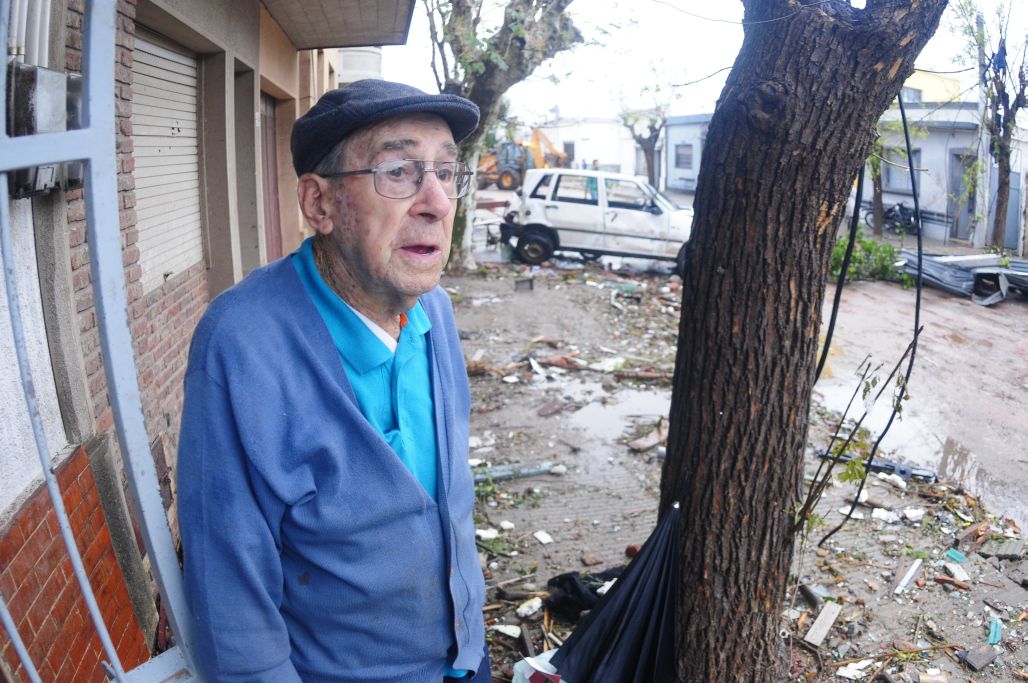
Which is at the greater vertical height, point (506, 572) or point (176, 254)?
point (176, 254)

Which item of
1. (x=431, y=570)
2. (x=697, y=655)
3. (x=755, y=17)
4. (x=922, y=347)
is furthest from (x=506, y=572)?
(x=922, y=347)

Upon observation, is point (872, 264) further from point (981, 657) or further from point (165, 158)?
point (165, 158)

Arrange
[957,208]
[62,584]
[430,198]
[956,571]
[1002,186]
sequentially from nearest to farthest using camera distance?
[430,198]
[62,584]
[956,571]
[1002,186]
[957,208]

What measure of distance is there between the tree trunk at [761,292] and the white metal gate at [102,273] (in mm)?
1977

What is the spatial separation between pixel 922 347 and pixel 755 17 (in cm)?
915

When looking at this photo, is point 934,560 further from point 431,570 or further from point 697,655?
point 431,570

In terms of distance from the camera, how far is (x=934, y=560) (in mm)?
4715

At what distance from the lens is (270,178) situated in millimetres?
9375

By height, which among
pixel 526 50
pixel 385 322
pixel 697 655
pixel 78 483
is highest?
pixel 526 50

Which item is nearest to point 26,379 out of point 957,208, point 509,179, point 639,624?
point 639,624

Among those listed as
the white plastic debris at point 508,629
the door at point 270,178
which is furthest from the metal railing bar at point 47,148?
the door at point 270,178

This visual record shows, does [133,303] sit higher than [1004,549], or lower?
higher

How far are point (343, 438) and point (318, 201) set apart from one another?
0.57m

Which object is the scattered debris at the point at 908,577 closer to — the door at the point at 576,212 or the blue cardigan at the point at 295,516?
the blue cardigan at the point at 295,516
